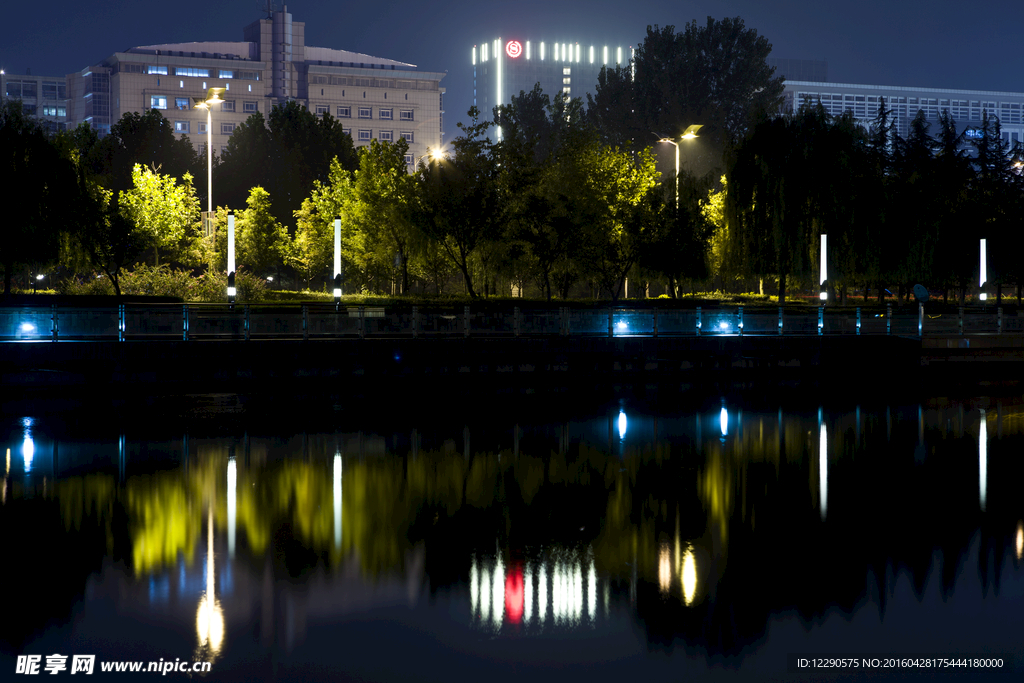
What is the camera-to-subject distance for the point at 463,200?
35281 mm

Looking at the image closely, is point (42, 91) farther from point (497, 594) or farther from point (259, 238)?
point (497, 594)

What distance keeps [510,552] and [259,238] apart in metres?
45.6

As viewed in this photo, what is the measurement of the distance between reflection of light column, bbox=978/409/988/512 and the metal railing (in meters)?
11.3

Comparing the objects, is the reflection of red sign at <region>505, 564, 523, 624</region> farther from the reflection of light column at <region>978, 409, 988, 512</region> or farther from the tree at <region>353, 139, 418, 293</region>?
the tree at <region>353, 139, 418, 293</region>

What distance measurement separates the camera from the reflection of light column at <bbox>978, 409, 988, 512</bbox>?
1009cm

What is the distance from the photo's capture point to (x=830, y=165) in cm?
3497

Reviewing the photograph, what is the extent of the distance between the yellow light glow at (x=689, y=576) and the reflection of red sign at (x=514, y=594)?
1.17m

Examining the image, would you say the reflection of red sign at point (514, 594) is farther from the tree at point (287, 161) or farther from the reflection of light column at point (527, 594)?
the tree at point (287, 161)

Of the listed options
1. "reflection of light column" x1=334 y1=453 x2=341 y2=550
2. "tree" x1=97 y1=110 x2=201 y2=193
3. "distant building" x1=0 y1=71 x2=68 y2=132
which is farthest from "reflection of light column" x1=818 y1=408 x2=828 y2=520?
"distant building" x1=0 y1=71 x2=68 y2=132

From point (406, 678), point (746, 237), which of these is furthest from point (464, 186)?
point (406, 678)

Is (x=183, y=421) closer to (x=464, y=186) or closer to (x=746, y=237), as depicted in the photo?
(x=464, y=186)

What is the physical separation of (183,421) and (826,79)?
640 ft

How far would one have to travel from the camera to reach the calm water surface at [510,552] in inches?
224

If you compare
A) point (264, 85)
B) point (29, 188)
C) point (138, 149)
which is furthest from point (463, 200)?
point (264, 85)
